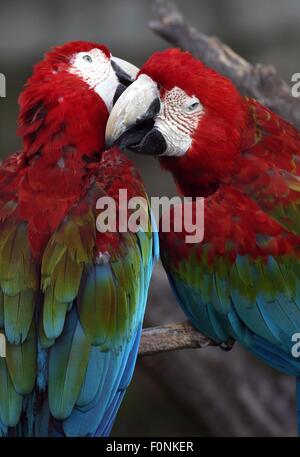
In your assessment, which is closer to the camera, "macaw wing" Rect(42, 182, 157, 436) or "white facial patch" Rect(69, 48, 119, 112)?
"macaw wing" Rect(42, 182, 157, 436)

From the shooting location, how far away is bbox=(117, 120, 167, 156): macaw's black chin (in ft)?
4.83

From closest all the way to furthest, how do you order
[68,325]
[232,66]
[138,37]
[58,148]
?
→ [68,325] → [58,148] → [232,66] → [138,37]

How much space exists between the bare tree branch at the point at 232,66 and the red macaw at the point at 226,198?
0.41 m

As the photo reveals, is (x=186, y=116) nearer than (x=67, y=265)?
No

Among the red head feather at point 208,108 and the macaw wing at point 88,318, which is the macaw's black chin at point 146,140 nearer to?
the red head feather at point 208,108

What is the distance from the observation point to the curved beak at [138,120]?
4.60ft

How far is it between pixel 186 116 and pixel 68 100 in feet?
0.73

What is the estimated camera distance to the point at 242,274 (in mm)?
1443

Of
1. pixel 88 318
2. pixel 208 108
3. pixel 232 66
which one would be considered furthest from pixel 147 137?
pixel 232 66

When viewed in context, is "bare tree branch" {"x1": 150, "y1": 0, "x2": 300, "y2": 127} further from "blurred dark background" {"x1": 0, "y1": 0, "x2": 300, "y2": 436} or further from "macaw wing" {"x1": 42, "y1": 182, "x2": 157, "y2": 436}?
"blurred dark background" {"x1": 0, "y1": 0, "x2": 300, "y2": 436}

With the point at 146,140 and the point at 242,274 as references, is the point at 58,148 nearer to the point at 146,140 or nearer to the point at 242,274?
the point at 146,140

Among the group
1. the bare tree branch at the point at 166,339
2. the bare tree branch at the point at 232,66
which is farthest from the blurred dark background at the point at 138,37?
the bare tree branch at the point at 166,339

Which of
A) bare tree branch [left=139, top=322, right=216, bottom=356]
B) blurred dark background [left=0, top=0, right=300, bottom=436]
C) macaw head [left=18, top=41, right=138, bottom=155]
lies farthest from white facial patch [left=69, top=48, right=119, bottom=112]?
blurred dark background [left=0, top=0, right=300, bottom=436]
